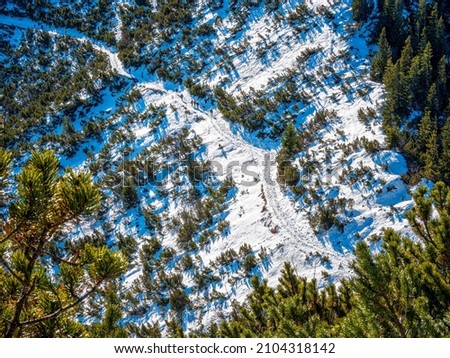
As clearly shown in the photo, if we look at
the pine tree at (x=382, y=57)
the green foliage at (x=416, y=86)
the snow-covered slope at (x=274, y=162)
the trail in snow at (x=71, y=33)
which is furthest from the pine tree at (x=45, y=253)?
the trail in snow at (x=71, y=33)

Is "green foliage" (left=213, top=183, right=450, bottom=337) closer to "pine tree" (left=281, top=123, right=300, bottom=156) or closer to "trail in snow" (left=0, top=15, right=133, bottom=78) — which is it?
"pine tree" (left=281, top=123, right=300, bottom=156)

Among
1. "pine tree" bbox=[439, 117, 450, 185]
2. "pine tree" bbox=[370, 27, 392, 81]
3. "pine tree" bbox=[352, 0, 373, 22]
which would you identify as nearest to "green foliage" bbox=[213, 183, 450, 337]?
"pine tree" bbox=[439, 117, 450, 185]

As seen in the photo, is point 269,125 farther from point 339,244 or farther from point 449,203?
point 449,203

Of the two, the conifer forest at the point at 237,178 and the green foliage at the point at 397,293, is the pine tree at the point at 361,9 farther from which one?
the green foliage at the point at 397,293

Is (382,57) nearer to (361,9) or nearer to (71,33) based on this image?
(361,9)
